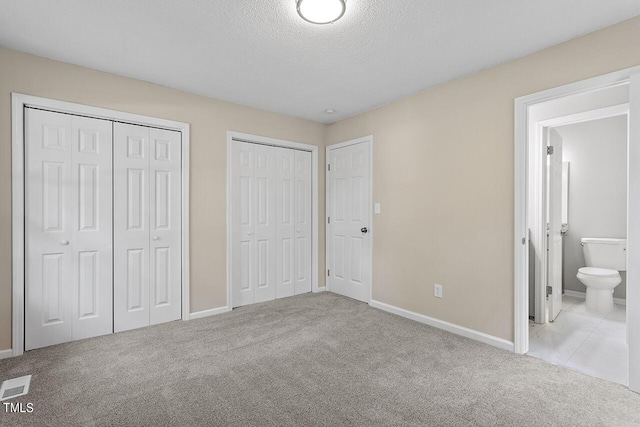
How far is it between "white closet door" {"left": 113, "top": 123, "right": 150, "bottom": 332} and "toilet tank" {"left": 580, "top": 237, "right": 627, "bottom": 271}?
524cm

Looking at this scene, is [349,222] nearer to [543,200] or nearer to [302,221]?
[302,221]

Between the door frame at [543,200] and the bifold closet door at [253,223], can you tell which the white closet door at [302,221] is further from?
the door frame at [543,200]

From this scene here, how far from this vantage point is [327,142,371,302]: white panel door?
4012mm

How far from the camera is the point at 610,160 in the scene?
4020 millimetres

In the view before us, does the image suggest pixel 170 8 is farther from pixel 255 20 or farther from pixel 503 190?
pixel 503 190

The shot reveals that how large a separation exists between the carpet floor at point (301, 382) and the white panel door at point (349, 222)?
1138mm

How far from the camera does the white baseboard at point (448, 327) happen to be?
268cm

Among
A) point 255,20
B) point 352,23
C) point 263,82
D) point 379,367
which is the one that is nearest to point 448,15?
point 352,23

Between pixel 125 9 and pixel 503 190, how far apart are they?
307cm

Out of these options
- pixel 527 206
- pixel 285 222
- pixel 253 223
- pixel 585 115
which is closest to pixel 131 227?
pixel 253 223

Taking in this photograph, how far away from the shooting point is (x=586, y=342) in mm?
2775

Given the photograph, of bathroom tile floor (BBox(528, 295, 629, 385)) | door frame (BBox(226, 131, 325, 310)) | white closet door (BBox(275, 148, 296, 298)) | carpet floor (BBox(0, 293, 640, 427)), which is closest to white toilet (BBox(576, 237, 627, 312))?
bathroom tile floor (BBox(528, 295, 629, 385))

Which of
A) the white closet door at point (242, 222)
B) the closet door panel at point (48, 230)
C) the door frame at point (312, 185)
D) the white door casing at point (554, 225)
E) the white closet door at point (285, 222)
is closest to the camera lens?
the closet door panel at point (48, 230)

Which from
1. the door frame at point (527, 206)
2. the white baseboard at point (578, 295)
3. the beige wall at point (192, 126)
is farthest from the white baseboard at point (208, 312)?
the white baseboard at point (578, 295)
